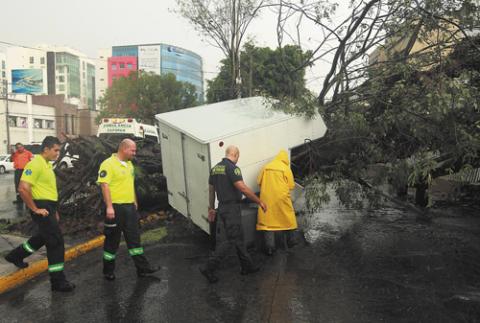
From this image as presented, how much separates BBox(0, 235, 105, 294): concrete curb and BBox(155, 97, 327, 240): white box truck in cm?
146

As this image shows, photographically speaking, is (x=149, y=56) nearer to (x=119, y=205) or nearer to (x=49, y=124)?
(x=49, y=124)

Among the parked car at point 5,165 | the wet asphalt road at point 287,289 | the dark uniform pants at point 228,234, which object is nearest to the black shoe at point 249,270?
the wet asphalt road at point 287,289

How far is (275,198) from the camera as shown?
18.8 ft

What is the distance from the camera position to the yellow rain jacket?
A: 5750mm

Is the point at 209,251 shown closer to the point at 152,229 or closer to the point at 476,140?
the point at 152,229

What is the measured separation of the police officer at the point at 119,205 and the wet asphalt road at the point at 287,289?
33 centimetres

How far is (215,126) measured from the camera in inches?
235

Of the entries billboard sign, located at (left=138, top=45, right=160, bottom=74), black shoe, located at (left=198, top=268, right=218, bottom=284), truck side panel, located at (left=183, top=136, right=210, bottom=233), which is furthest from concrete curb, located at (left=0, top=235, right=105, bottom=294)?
billboard sign, located at (left=138, top=45, right=160, bottom=74)

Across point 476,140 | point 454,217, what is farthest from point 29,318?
point 454,217

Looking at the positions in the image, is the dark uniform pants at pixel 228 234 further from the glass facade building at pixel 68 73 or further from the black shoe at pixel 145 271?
the glass facade building at pixel 68 73

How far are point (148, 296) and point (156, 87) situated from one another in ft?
123

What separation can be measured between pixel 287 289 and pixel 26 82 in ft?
161

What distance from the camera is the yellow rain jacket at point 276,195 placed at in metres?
5.75

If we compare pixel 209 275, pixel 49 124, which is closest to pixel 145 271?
pixel 209 275
